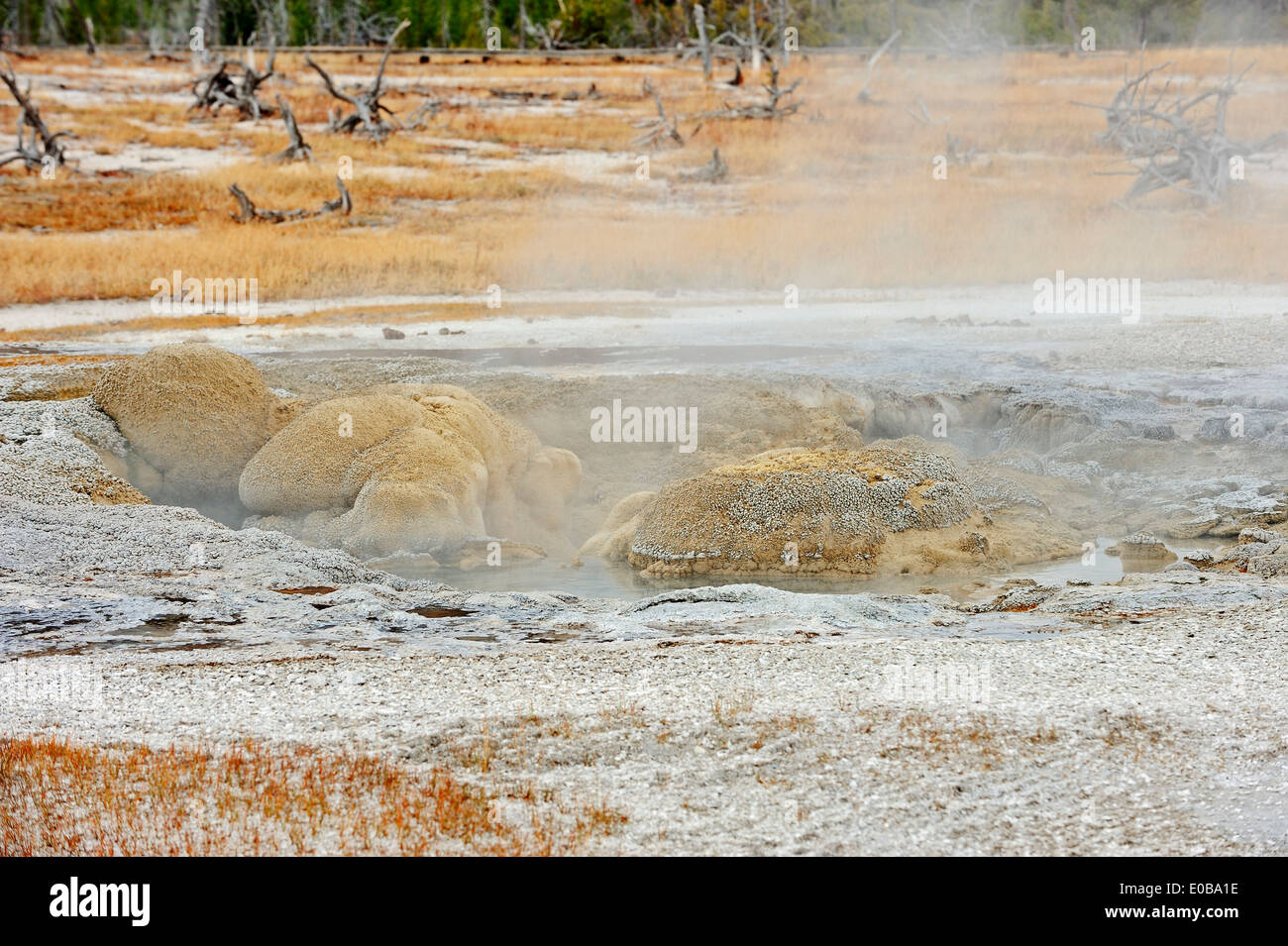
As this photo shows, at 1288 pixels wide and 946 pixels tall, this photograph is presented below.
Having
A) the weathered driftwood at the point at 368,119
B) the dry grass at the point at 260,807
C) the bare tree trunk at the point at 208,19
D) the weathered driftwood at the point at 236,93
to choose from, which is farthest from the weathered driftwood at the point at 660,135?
the bare tree trunk at the point at 208,19

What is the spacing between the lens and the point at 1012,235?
20922 mm

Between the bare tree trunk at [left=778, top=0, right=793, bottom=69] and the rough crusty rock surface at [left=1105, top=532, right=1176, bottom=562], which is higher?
the bare tree trunk at [left=778, top=0, right=793, bottom=69]

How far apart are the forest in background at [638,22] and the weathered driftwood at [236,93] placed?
226 inches

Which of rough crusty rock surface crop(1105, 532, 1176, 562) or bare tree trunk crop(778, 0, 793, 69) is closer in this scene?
rough crusty rock surface crop(1105, 532, 1176, 562)

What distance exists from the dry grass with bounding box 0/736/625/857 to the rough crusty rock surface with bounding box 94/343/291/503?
4803 millimetres

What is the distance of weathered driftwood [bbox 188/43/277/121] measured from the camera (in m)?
34.1

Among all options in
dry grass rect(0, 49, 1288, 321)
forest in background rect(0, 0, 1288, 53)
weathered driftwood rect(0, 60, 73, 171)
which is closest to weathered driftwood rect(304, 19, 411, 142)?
dry grass rect(0, 49, 1288, 321)

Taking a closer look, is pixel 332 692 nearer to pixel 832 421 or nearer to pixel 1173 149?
pixel 832 421

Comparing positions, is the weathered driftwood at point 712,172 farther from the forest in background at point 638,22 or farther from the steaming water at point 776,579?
the steaming water at point 776,579

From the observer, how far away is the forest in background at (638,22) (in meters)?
42.8

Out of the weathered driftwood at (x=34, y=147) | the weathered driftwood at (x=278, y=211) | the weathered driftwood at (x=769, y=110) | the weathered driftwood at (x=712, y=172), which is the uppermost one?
the weathered driftwood at (x=769, y=110)

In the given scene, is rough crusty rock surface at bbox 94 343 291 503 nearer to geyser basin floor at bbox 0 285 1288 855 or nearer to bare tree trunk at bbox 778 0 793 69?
geyser basin floor at bbox 0 285 1288 855

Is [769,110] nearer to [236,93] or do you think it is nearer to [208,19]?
[236,93]

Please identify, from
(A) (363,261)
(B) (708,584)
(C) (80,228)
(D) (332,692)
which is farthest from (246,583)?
(C) (80,228)
